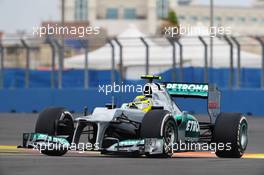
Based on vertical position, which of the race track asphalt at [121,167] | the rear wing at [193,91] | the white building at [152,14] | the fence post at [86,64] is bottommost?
the race track asphalt at [121,167]

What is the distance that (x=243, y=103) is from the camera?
Result: 104 feet

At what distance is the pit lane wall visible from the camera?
31.6 meters

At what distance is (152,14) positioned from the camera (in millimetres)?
87688

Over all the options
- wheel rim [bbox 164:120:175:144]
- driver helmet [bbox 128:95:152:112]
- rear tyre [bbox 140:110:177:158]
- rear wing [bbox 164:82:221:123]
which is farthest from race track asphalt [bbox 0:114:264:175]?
rear wing [bbox 164:82:221:123]

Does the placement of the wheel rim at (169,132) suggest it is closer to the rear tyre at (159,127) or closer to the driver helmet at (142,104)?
the rear tyre at (159,127)

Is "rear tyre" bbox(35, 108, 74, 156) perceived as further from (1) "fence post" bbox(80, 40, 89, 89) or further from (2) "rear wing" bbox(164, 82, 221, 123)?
(1) "fence post" bbox(80, 40, 89, 89)

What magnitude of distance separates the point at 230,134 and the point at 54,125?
2.94 metres

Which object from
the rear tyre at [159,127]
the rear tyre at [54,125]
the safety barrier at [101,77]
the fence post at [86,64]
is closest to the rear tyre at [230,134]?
the rear tyre at [159,127]

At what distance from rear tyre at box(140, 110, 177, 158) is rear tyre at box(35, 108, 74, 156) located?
1.45m

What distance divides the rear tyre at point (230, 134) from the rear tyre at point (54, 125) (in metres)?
2.47

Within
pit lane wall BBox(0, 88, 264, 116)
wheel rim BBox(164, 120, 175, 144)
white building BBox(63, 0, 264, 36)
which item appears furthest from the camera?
white building BBox(63, 0, 264, 36)

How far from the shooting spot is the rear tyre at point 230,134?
1686 centimetres

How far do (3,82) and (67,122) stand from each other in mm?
20817

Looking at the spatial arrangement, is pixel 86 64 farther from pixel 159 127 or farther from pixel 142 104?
pixel 159 127
